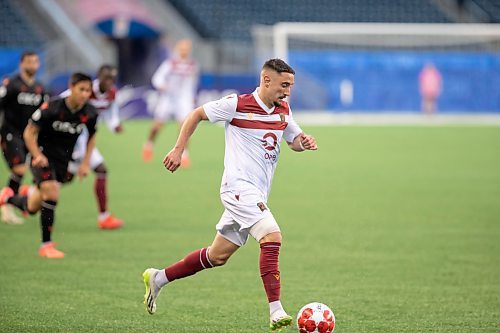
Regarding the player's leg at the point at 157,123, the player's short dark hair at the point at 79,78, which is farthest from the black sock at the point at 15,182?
the player's leg at the point at 157,123

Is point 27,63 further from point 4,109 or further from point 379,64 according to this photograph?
point 379,64

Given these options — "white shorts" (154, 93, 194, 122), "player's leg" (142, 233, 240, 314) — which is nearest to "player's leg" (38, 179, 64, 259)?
Answer: "player's leg" (142, 233, 240, 314)

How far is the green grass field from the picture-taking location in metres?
7.38

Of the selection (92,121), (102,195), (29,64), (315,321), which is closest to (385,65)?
(29,64)

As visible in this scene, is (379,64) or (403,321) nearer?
(403,321)

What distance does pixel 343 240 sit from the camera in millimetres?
11266

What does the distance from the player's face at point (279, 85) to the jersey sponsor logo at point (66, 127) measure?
3.72 m

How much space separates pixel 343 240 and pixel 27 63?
14.7 ft

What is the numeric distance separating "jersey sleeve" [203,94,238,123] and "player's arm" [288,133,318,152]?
1.93 feet

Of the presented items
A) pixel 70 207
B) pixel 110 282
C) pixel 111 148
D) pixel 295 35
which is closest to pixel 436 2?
pixel 295 35

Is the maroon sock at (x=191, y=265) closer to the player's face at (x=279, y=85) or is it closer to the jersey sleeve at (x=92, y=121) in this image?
the player's face at (x=279, y=85)

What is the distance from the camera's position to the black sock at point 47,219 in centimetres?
995

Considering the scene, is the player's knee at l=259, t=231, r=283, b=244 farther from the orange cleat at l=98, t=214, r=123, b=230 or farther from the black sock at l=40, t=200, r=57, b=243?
the orange cleat at l=98, t=214, r=123, b=230

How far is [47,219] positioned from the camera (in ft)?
32.6
